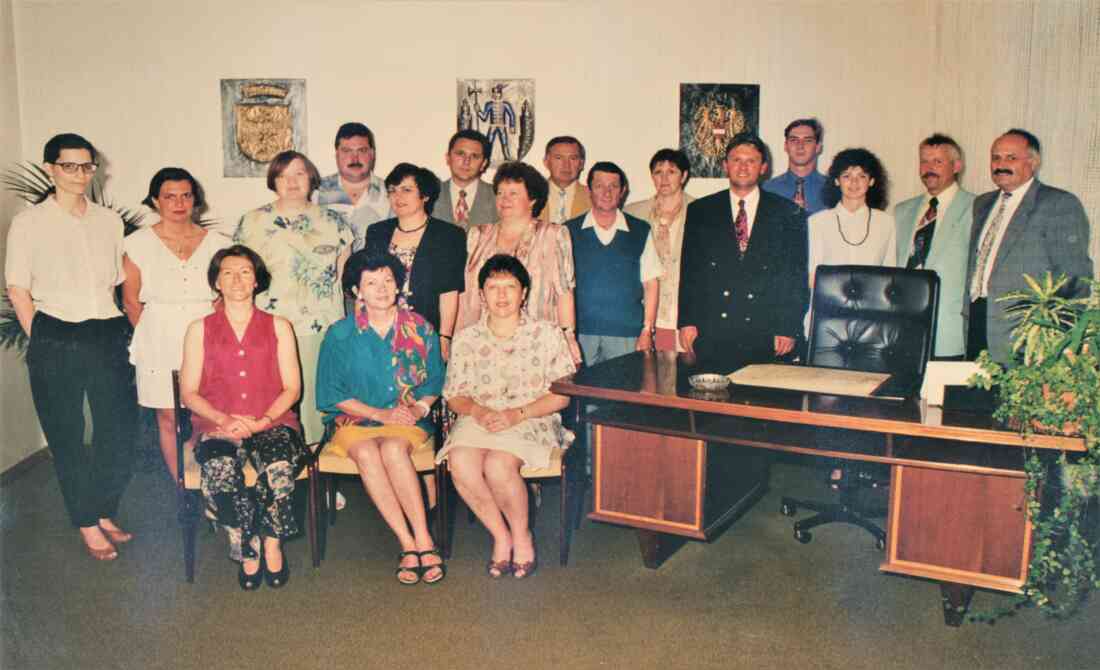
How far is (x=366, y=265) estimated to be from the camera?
3840 millimetres

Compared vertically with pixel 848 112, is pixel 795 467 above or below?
below

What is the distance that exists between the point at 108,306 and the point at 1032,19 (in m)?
4.61

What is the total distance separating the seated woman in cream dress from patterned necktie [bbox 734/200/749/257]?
3.40 ft

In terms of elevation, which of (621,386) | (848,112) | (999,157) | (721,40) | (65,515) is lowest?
→ (65,515)

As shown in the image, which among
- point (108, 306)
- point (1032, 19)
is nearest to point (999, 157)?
point (1032, 19)

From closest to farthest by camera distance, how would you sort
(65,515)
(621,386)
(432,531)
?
(621,386), (432,531), (65,515)

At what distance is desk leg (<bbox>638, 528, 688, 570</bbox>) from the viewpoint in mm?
3719

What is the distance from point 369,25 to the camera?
18.5 feet

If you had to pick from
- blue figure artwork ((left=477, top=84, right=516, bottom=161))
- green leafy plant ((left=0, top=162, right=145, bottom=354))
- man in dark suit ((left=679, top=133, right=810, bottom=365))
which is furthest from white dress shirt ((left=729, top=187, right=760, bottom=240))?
green leafy plant ((left=0, top=162, right=145, bottom=354))

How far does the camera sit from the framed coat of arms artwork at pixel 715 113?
5676mm

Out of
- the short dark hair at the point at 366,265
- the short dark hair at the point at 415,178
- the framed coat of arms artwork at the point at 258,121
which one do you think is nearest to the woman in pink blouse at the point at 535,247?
the short dark hair at the point at 415,178

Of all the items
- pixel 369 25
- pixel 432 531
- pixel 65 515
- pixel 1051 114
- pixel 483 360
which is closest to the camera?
pixel 483 360

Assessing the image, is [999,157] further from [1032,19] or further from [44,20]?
[44,20]

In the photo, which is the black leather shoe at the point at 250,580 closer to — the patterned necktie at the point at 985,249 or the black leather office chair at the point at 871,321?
the black leather office chair at the point at 871,321
